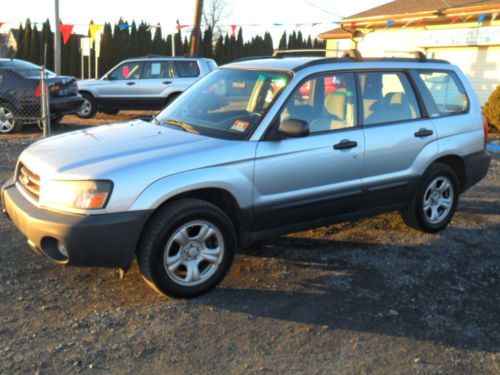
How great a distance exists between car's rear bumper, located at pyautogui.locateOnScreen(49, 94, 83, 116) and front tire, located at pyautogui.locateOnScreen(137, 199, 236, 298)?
9048mm

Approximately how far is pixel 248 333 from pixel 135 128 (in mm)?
2100

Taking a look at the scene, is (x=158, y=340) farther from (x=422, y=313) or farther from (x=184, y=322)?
(x=422, y=313)

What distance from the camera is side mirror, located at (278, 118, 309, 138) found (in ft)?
13.5

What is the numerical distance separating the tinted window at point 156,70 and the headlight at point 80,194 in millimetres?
11452

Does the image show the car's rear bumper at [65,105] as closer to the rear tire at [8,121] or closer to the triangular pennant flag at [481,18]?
the rear tire at [8,121]

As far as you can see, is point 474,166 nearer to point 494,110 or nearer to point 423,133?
point 423,133

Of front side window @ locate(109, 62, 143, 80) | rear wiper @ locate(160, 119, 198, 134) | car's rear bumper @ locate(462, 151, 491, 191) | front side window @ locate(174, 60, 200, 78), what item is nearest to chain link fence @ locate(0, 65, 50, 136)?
front side window @ locate(109, 62, 143, 80)

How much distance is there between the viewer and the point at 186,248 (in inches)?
154

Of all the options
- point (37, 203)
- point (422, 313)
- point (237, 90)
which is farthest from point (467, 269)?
point (37, 203)

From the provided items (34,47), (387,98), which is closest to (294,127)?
(387,98)

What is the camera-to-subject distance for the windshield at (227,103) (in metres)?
4.31

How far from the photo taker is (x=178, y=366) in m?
3.13

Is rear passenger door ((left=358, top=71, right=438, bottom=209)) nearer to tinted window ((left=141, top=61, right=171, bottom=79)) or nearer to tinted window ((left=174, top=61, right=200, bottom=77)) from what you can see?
tinted window ((left=174, top=61, right=200, bottom=77))

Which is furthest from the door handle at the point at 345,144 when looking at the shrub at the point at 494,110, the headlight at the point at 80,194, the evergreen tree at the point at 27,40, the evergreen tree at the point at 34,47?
the evergreen tree at the point at 27,40
